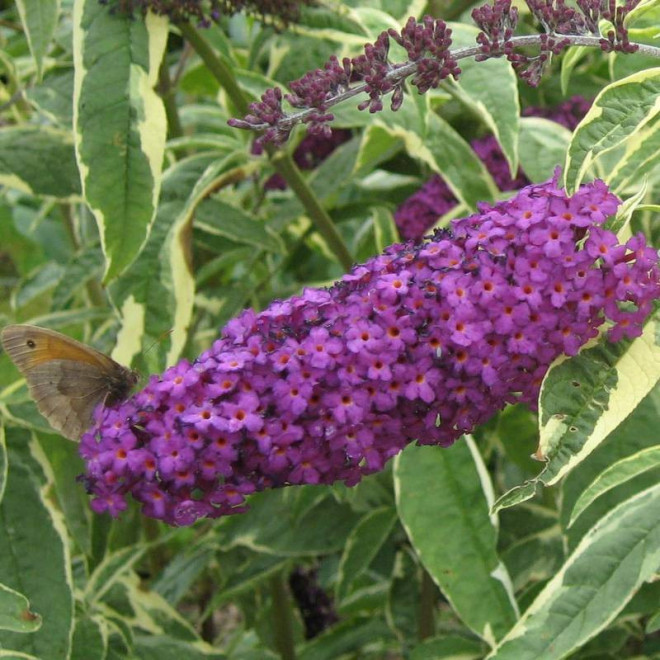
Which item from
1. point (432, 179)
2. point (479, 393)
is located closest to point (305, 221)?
point (432, 179)

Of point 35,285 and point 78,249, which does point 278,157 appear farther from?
point 35,285

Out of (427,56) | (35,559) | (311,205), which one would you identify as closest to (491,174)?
(311,205)

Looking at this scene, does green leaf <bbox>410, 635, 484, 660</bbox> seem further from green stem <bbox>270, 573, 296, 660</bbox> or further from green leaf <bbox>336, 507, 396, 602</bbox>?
green stem <bbox>270, 573, 296, 660</bbox>

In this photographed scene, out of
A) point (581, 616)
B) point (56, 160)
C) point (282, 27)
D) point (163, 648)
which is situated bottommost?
point (163, 648)

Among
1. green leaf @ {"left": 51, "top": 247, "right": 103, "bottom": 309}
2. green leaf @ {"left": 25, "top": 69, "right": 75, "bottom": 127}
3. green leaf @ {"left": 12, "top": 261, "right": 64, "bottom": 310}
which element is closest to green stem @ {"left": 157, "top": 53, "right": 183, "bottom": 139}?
green leaf @ {"left": 25, "top": 69, "right": 75, "bottom": 127}

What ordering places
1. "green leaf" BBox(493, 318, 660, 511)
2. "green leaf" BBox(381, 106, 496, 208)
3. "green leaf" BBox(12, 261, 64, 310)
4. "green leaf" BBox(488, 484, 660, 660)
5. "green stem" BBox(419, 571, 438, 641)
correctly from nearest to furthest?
"green leaf" BBox(493, 318, 660, 511), "green leaf" BBox(488, 484, 660, 660), "green leaf" BBox(381, 106, 496, 208), "green stem" BBox(419, 571, 438, 641), "green leaf" BBox(12, 261, 64, 310)

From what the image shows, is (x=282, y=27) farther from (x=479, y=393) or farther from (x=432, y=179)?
(x=479, y=393)
